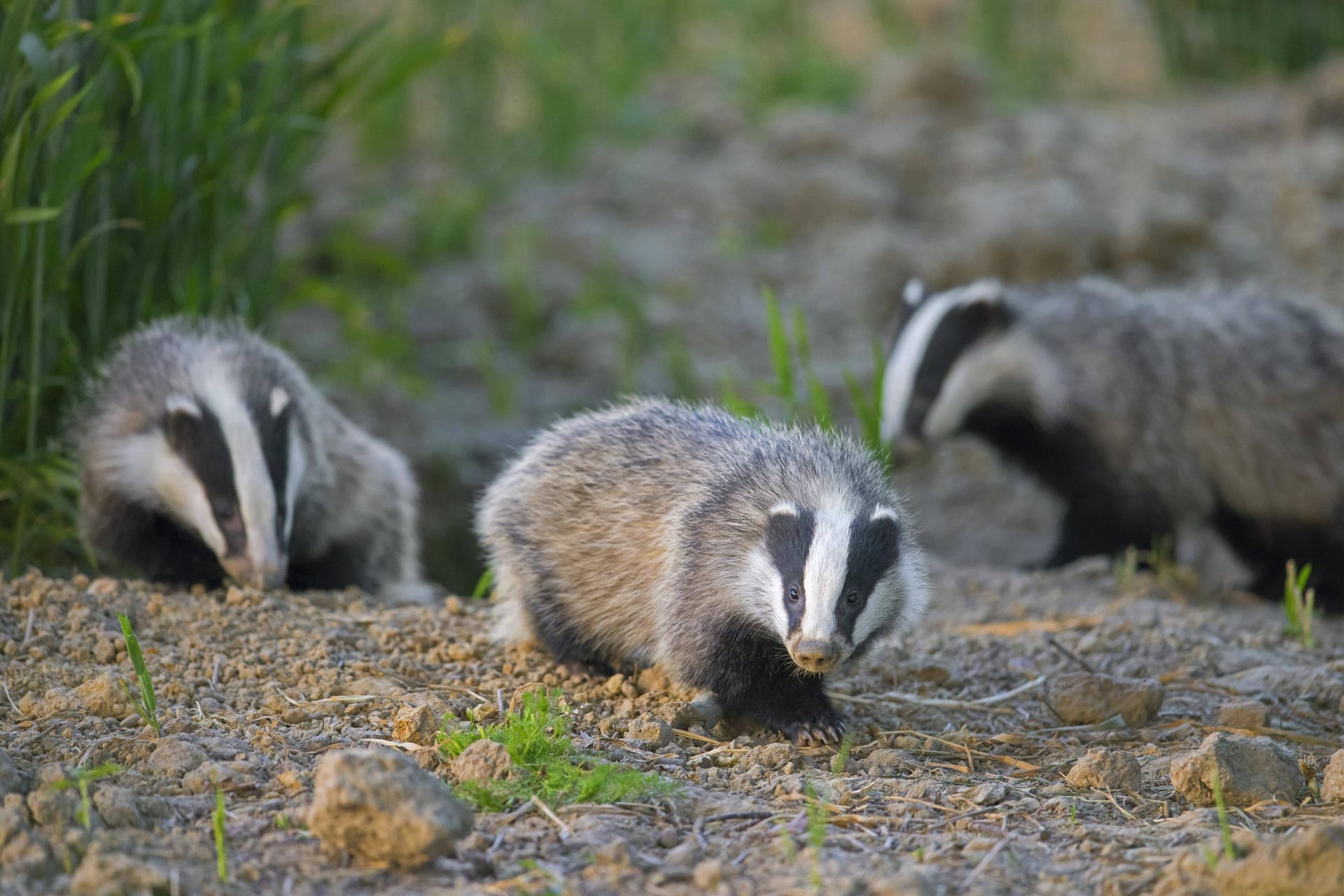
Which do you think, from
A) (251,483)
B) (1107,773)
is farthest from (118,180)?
(1107,773)

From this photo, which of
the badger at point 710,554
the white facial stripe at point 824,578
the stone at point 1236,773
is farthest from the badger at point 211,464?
the stone at point 1236,773

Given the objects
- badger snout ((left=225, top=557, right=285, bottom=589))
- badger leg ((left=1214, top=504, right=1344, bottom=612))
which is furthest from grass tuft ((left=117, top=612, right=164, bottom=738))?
badger leg ((left=1214, top=504, right=1344, bottom=612))

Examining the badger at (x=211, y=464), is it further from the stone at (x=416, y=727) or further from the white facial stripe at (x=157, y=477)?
the stone at (x=416, y=727)

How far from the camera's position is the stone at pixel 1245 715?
11.8ft

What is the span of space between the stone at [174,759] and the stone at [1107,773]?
1828mm

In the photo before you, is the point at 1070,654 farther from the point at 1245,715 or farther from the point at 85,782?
the point at 85,782

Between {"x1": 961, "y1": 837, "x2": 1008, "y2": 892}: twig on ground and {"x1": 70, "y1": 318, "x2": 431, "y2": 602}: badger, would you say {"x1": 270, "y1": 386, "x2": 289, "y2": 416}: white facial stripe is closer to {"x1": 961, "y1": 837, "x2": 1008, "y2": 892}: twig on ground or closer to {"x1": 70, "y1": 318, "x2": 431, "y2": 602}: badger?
{"x1": 70, "y1": 318, "x2": 431, "y2": 602}: badger

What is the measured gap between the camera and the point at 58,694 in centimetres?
325

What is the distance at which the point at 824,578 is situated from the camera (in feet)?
10.6

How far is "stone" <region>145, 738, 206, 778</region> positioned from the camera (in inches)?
114

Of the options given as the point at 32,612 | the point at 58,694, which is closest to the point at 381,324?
the point at 32,612

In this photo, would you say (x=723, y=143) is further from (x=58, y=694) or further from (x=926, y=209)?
(x=58, y=694)

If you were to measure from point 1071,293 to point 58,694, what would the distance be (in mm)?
4214

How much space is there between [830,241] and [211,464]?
Answer: 14.8 ft
